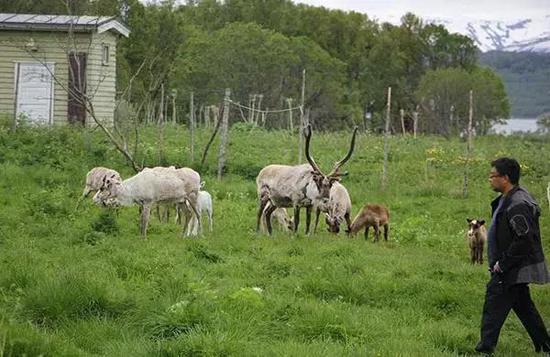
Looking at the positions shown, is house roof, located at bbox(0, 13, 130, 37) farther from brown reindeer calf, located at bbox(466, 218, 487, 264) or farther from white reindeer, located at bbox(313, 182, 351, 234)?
brown reindeer calf, located at bbox(466, 218, 487, 264)

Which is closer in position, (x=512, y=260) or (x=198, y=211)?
(x=512, y=260)

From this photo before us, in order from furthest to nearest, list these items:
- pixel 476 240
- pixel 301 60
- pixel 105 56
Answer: pixel 301 60 < pixel 105 56 < pixel 476 240

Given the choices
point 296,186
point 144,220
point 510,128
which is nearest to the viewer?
point 144,220

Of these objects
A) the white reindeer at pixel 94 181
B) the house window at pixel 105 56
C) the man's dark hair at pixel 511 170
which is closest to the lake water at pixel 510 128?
the house window at pixel 105 56

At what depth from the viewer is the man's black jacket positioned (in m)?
8.33

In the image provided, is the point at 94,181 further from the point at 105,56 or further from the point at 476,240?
the point at 105,56

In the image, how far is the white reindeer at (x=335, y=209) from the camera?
15.4m

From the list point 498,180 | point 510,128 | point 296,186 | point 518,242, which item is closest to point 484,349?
point 518,242

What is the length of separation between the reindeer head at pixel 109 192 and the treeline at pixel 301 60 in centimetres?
1931

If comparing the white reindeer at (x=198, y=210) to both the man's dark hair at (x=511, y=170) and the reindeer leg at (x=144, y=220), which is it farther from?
the man's dark hair at (x=511, y=170)

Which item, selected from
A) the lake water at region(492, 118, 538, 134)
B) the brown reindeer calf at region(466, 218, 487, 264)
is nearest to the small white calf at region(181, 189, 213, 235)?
the brown reindeer calf at region(466, 218, 487, 264)

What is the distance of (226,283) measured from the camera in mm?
10742

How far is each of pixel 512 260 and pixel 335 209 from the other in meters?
7.89

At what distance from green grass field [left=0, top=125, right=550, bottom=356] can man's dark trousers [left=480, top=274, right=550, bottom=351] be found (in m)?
0.26
